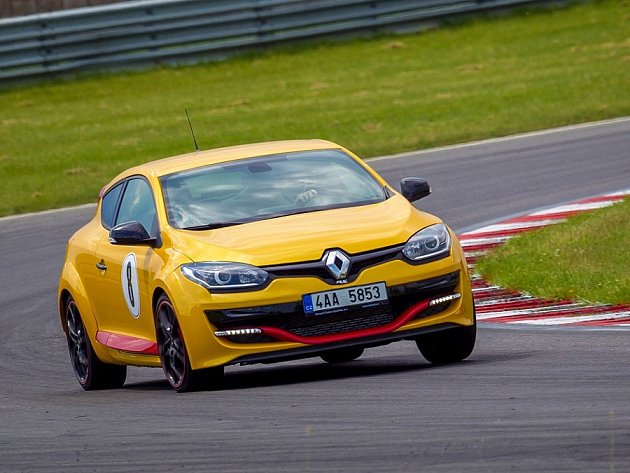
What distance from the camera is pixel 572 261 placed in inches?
485

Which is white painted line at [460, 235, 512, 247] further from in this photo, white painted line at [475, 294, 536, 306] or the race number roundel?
the race number roundel

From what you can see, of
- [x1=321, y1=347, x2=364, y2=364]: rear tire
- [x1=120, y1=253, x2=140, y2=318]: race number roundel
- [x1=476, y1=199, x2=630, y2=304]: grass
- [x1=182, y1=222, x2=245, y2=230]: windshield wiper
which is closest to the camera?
[x1=182, y1=222, x2=245, y2=230]: windshield wiper

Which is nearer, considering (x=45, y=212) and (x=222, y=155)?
(x=222, y=155)

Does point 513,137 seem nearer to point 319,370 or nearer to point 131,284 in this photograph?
point 319,370

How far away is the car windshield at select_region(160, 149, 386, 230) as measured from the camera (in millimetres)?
9156

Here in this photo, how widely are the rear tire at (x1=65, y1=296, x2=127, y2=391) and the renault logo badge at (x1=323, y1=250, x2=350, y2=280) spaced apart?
2369 millimetres

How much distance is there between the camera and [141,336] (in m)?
9.33

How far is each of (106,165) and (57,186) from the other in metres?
1.30

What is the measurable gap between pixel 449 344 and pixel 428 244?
26.1 inches

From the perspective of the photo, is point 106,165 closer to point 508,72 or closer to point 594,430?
point 508,72

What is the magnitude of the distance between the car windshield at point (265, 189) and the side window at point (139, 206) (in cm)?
14

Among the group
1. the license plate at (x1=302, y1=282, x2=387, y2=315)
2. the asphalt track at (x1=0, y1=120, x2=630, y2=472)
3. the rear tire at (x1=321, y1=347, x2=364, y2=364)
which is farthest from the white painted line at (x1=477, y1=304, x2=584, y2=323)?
the license plate at (x1=302, y1=282, x2=387, y2=315)

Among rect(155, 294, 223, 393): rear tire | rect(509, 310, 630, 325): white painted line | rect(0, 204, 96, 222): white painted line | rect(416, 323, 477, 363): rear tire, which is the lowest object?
rect(0, 204, 96, 222): white painted line

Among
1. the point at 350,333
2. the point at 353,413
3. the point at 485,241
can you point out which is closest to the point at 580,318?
the point at 350,333
